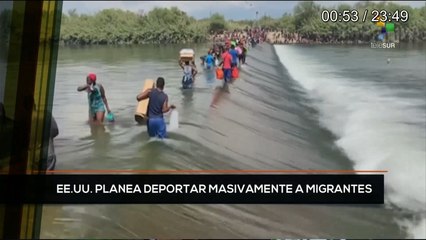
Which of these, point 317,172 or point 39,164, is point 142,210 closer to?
point 39,164

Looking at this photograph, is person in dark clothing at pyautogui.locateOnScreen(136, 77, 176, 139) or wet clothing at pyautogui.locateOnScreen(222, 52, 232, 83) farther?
wet clothing at pyautogui.locateOnScreen(222, 52, 232, 83)

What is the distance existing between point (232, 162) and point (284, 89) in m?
0.74

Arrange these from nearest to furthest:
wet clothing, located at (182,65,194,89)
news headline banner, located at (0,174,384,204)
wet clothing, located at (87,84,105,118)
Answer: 1. news headline banner, located at (0,174,384,204)
2. wet clothing, located at (87,84,105,118)
3. wet clothing, located at (182,65,194,89)

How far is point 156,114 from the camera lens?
244 cm

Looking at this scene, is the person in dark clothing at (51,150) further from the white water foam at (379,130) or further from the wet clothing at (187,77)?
the white water foam at (379,130)

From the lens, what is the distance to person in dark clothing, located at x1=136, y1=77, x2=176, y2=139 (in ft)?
7.41

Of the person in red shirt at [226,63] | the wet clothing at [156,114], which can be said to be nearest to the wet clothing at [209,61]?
the person in red shirt at [226,63]

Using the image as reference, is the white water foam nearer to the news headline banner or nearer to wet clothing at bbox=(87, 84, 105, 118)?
the news headline banner

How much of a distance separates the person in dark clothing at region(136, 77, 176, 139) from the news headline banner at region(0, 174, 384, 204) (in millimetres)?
418

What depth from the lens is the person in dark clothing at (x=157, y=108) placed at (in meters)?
2.26

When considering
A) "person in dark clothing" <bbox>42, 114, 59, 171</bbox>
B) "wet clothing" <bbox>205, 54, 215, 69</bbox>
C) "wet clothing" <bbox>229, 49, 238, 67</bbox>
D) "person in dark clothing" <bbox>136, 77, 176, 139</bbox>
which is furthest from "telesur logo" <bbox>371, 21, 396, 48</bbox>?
"person in dark clothing" <bbox>42, 114, 59, 171</bbox>

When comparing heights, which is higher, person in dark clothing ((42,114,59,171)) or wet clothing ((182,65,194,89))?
wet clothing ((182,65,194,89))

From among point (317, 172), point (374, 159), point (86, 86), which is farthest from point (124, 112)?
point (374, 159)

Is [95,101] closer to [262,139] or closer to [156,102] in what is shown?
[156,102]
